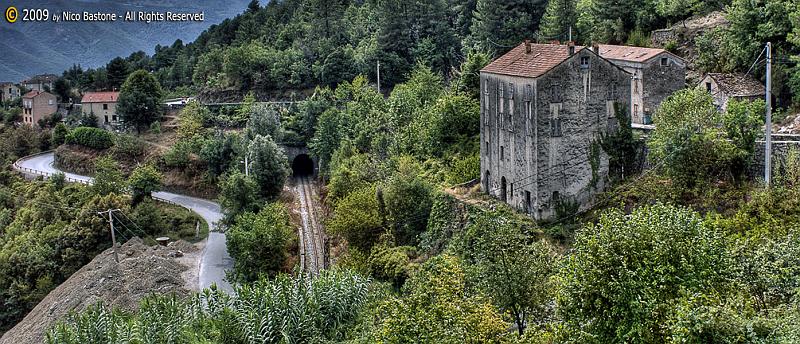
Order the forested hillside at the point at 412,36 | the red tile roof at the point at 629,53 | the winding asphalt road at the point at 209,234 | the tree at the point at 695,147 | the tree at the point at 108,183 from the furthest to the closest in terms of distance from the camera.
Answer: the tree at the point at 108,183 → the winding asphalt road at the point at 209,234 → the forested hillside at the point at 412,36 → the red tile roof at the point at 629,53 → the tree at the point at 695,147

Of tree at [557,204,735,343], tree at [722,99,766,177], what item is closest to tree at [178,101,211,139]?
tree at [722,99,766,177]

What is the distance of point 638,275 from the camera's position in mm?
19594

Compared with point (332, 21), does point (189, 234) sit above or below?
below

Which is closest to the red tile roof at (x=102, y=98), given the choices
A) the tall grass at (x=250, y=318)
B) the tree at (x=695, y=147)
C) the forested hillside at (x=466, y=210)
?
the forested hillside at (x=466, y=210)

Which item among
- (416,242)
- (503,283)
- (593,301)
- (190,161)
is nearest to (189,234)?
(190,161)

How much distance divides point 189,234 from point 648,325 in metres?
44.4

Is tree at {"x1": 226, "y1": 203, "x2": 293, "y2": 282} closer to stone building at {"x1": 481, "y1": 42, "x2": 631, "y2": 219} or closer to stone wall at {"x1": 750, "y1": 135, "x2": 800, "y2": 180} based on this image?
stone building at {"x1": 481, "y1": 42, "x2": 631, "y2": 219}

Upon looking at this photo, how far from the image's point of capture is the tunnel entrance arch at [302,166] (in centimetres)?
7188

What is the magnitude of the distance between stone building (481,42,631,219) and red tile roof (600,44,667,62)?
7.88 metres

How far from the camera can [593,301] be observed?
20.1 m

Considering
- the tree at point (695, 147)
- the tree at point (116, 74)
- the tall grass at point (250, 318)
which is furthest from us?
the tree at point (116, 74)

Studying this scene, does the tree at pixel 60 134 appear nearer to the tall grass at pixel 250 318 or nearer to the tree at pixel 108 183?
the tree at pixel 108 183

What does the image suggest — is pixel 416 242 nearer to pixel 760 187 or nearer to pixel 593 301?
pixel 760 187

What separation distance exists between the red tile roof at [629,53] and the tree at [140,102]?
158 feet
